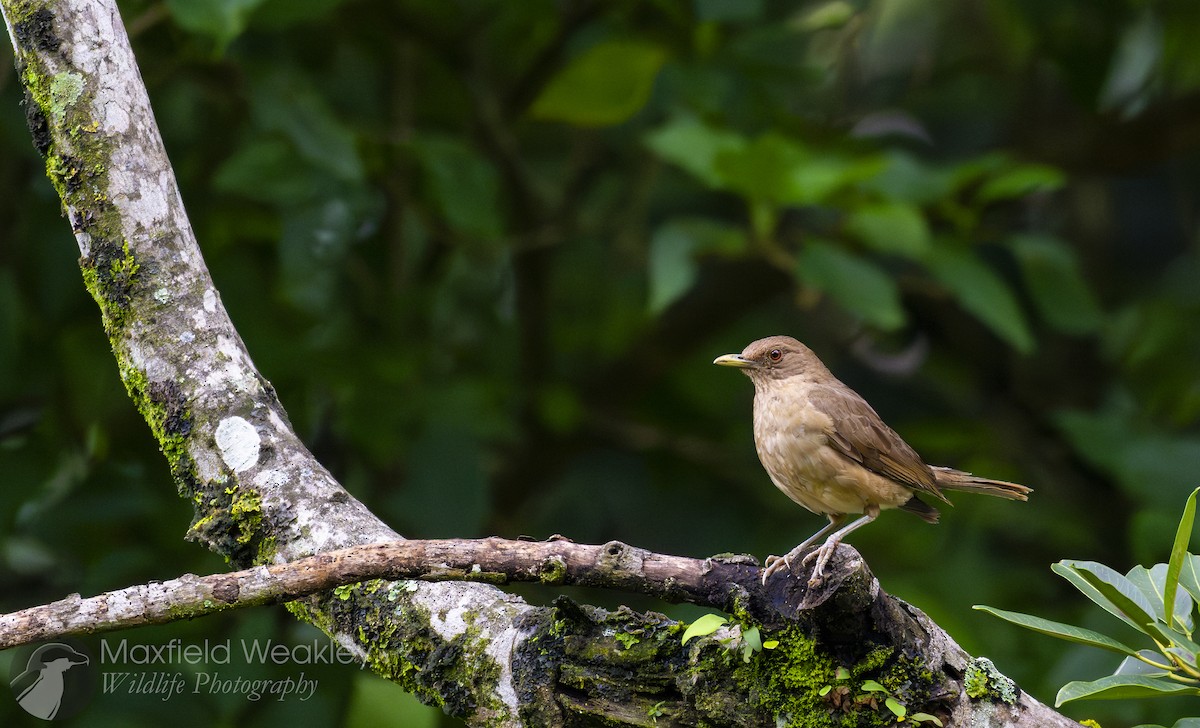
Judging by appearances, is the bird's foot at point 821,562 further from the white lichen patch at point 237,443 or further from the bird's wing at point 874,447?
the bird's wing at point 874,447

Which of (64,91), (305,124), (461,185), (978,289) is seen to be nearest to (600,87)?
(461,185)

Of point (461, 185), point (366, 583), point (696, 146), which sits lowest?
point (366, 583)

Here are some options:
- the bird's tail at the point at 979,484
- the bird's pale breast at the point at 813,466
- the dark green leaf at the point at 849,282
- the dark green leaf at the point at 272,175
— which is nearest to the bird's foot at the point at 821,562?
the bird's pale breast at the point at 813,466

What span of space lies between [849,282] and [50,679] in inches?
123

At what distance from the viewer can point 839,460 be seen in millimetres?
3352

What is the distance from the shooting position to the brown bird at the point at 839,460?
11.0 feet

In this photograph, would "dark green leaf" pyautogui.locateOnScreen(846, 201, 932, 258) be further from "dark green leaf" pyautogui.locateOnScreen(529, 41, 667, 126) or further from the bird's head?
"dark green leaf" pyautogui.locateOnScreen(529, 41, 667, 126)

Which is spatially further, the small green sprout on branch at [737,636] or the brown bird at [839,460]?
the brown bird at [839,460]

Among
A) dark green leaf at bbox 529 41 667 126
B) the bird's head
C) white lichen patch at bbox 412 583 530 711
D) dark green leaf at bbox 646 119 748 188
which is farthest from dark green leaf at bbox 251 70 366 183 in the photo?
white lichen patch at bbox 412 583 530 711

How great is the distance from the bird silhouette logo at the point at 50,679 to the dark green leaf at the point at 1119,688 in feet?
10.5

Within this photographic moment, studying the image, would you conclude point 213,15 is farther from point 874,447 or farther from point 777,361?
point 874,447

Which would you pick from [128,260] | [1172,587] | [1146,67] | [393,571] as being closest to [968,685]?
[1172,587]

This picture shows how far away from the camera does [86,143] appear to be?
2.57 metres

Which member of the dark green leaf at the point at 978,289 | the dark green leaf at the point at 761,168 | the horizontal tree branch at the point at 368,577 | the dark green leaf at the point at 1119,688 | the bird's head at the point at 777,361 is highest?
the dark green leaf at the point at 761,168
